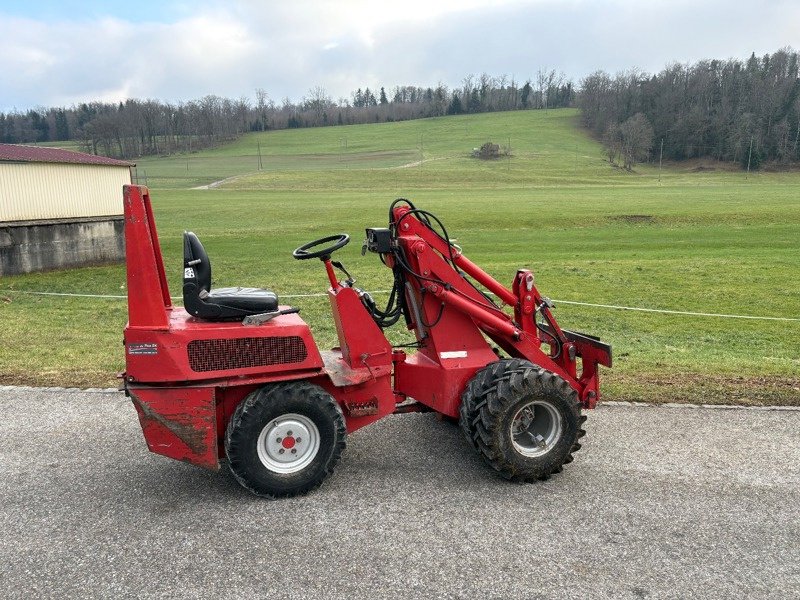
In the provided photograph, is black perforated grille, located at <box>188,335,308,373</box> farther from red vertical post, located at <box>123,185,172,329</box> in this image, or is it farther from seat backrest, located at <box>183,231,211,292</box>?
seat backrest, located at <box>183,231,211,292</box>

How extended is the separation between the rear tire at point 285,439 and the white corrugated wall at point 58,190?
1658 cm

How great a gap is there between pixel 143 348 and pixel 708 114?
121627mm

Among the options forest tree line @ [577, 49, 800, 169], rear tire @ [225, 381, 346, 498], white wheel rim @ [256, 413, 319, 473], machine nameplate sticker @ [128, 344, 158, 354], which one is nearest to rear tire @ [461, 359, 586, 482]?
rear tire @ [225, 381, 346, 498]

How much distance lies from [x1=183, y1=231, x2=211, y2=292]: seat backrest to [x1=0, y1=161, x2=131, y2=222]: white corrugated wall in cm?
1603

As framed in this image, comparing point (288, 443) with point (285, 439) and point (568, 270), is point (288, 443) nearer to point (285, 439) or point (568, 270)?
point (285, 439)

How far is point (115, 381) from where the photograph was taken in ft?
25.4

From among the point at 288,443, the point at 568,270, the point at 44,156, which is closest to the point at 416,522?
the point at 288,443

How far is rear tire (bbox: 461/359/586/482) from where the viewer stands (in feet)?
16.8

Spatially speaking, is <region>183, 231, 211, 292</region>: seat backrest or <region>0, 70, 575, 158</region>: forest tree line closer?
<region>183, 231, 211, 292</region>: seat backrest

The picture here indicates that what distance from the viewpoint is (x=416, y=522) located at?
15.1 ft

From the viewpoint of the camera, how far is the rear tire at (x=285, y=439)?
481 cm

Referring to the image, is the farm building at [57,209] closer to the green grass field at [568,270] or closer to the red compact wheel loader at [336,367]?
the green grass field at [568,270]

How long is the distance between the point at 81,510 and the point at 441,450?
280 centimetres

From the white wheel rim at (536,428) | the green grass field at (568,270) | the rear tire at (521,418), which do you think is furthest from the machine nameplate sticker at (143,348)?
the green grass field at (568,270)
